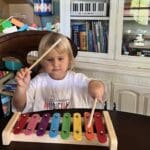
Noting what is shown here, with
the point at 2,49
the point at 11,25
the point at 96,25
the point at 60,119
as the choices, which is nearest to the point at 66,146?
the point at 60,119

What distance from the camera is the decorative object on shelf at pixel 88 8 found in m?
→ 1.78

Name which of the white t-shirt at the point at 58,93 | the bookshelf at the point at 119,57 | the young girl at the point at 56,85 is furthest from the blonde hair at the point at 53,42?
the bookshelf at the point at 119,57

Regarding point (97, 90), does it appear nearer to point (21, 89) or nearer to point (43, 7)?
point (21, 89)

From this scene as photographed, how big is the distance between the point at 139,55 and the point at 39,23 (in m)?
0.90

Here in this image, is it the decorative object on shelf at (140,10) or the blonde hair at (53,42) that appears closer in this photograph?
the blonde hair at (53,42)

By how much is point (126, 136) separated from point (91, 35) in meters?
1.17

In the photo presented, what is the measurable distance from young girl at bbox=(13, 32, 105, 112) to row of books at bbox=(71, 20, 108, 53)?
0.55 m

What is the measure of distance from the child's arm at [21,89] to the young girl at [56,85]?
0.02 m

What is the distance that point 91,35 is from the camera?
Result: 1888 mm

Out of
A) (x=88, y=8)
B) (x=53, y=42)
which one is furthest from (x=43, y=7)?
(x=53, y=42)

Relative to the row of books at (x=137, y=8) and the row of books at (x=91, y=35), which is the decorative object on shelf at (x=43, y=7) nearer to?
the row of books at (x=91, y=35)

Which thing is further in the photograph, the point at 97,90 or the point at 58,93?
the point at 58,93

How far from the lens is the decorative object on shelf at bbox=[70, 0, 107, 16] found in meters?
1.78

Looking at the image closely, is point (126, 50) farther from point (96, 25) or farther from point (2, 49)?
point (2, 49)
